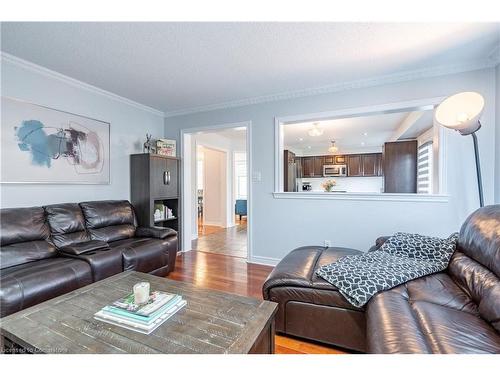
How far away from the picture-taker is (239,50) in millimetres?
2260

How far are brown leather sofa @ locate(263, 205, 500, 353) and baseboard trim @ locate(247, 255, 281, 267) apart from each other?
1422 millimetres

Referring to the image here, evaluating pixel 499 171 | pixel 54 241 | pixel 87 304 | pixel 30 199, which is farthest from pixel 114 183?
pixel 499 171

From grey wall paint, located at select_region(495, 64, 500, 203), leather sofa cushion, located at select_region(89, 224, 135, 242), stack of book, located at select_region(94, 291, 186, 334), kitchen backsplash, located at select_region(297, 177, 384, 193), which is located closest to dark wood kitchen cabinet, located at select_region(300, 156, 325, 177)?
kitchen backsplash, located at select_region(297, 177, 384, 193)

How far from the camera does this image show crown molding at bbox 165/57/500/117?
250 cm

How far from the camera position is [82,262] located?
2.11m

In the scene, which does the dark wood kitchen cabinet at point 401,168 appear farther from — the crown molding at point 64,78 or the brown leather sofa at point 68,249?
the crown molding at point 64,78

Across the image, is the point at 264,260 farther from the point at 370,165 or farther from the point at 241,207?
the point at 370,165

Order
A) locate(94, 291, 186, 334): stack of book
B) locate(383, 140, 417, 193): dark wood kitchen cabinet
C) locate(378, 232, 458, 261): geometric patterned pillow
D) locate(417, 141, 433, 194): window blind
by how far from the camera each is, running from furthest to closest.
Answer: locate(417, 141, 433, 194): window blind, locate(383, 140, 417, 193): dark wood kitchen cabinet, locate(378, 232, 458, 261): geometric patterned pillow, locate(94, 291, 186, 334): stack of book

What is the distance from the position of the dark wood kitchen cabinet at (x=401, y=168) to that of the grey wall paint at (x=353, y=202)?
139cm

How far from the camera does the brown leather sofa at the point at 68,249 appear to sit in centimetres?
176

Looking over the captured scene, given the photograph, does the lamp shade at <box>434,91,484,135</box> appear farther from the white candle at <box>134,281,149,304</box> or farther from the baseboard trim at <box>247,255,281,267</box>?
the white candle at <box>134,281,149,304</box>
